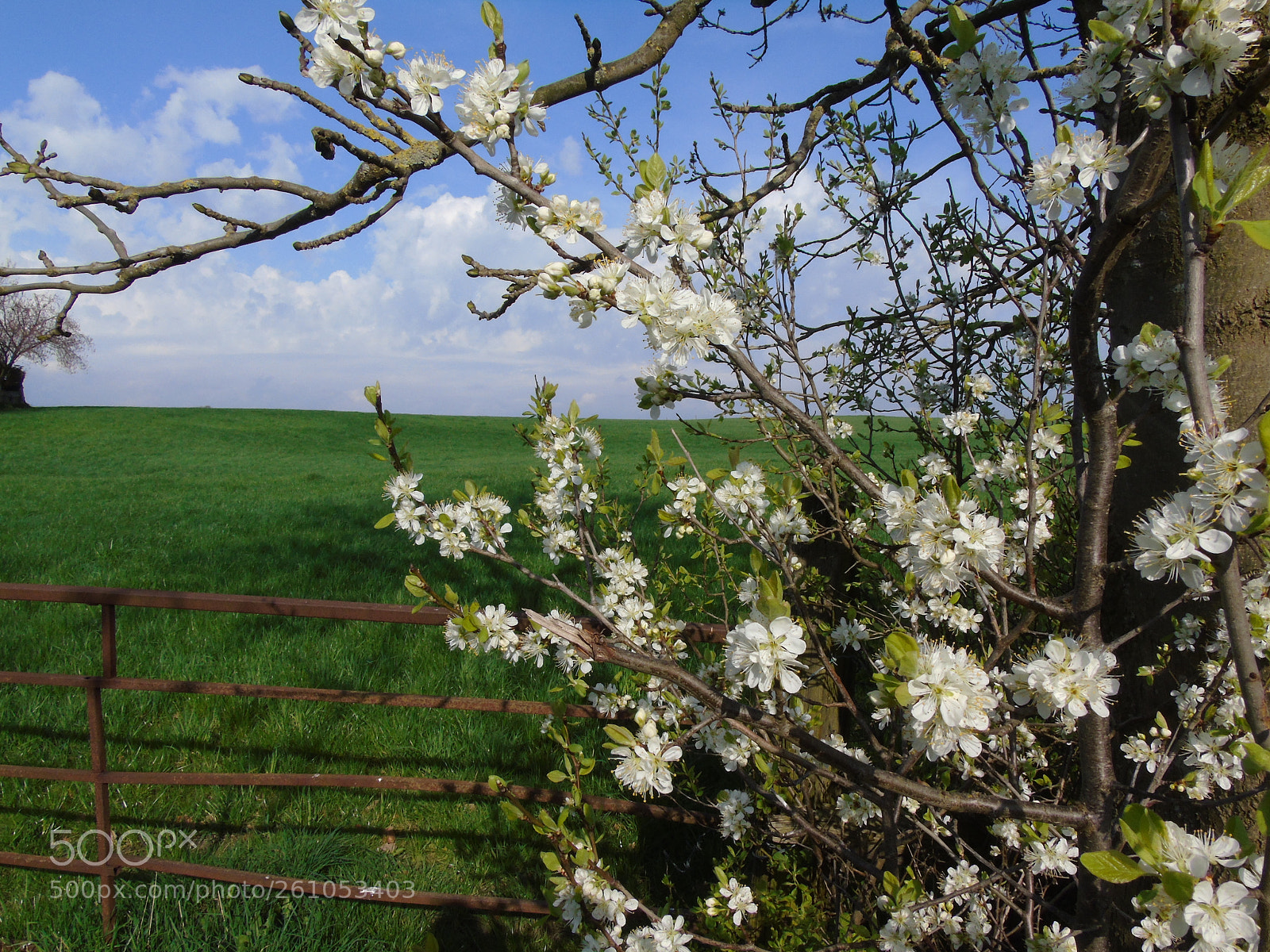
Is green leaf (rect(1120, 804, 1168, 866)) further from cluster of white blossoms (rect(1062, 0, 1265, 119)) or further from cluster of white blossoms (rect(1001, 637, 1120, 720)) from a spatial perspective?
cluster of white blossoms (rect(1062, 0, 1265, 119))

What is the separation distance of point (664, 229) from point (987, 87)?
0.70 metres

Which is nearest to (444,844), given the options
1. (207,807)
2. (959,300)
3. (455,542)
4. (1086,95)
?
(207,807)

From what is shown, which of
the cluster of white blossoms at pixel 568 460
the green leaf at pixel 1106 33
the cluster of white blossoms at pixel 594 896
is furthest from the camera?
the cluster of white blossoms at pixel 568 460

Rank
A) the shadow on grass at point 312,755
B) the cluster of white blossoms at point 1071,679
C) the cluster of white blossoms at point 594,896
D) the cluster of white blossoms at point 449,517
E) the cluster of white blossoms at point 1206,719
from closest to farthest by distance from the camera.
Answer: the cluster of white blossoms at point 1071,679 < the cluster of white blossoms at point 1206,719 < the cluster of white blossoms at point 594,896 < the cluster of white blossoms at point 449,517 < the shadow on grass at point 312,755

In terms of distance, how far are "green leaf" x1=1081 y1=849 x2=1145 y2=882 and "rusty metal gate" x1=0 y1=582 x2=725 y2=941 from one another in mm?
1390

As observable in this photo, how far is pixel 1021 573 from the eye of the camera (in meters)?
2.16

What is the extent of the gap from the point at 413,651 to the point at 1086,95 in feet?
12.9

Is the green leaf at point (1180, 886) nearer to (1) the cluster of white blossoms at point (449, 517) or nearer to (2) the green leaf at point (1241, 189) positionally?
(2) the green leaf at point (1241, 189)

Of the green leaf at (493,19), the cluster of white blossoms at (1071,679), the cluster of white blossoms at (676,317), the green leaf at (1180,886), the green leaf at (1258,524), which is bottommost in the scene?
the green leaf at (1180,886)

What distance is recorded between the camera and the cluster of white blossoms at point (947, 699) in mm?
852

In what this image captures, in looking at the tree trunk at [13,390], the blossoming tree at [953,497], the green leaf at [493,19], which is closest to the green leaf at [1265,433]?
the blossoming tree at [953,497]

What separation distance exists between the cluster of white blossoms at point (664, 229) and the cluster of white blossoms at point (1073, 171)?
54 cm

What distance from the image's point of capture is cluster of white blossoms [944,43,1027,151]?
1180 millimetres

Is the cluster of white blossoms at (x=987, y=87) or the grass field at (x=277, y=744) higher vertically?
the cluster of white blossoms at (x=987, y=87)
